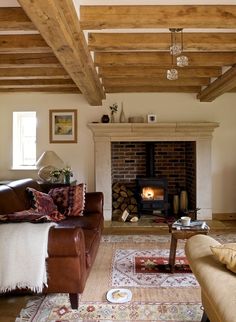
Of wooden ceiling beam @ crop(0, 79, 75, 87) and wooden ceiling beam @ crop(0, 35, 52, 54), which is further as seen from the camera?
wooden ceiling beam @ crop(0, 79, 75, 87)

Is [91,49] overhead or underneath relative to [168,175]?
overhead

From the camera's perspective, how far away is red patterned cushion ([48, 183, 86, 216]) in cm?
377

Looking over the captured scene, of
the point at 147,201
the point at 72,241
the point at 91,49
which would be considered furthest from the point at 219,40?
the point at 147,201

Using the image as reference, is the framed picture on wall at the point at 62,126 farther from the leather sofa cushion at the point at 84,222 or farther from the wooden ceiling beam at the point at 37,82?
the leather sofa cushion at the point at 84,222

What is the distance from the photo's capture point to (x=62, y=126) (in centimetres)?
557

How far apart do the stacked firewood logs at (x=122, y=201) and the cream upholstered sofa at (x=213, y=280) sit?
11.5 feet

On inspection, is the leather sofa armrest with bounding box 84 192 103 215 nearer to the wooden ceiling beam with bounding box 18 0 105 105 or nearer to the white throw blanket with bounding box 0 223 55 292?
the wooden ceiling beam with bounding box 18 0 105 105

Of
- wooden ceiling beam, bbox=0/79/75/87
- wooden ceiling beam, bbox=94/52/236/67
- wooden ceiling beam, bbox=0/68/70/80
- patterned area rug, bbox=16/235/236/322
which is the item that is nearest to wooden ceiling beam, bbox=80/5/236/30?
wooden ceiling beam, bbox=94/52/236/67

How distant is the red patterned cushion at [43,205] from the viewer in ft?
11.5

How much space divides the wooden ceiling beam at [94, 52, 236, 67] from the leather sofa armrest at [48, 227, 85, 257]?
2.08m

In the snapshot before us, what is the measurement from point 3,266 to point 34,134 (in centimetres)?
369

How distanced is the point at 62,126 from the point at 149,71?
2.12 m

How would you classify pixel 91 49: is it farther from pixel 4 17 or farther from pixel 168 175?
pixel 168 175

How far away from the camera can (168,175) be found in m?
5.88
